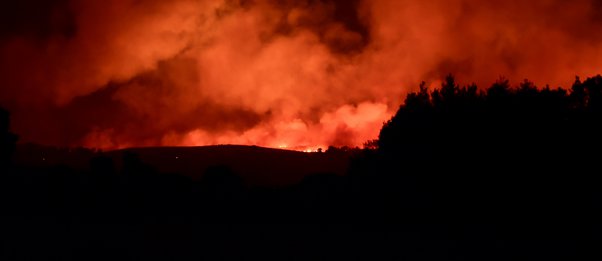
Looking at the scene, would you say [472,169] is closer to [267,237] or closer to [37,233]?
[267,237]

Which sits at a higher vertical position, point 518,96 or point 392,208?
point 518,96

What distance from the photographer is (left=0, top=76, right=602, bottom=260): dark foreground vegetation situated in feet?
53.3

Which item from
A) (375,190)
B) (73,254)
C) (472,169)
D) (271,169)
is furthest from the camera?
(271,169)

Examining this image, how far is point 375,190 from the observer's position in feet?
84.9

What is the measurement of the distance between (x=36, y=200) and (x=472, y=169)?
21081 mm

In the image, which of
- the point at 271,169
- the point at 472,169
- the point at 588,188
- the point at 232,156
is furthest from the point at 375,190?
the point at 232,156

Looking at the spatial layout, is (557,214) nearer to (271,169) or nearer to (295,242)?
(295,242)

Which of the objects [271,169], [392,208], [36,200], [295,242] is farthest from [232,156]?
[295,242]

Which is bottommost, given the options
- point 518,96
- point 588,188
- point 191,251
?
point 191,251

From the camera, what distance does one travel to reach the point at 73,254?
568 inches

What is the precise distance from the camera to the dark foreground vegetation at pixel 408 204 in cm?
1625

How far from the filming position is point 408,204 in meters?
23.8

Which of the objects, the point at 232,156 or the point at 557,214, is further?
the point at 232,156

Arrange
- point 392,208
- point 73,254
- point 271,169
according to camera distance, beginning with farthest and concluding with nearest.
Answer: point 271,169
point 392,208
point 73,254
